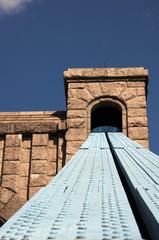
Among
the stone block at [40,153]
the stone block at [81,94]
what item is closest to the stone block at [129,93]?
the stone block at [81,94]

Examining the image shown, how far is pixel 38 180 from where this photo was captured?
25.5 ft

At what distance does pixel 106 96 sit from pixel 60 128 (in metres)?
1.18

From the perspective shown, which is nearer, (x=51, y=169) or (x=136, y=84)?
(x=51, y=169)

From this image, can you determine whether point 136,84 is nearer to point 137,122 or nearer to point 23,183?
point 137,122

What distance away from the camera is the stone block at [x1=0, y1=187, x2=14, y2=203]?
296 inches

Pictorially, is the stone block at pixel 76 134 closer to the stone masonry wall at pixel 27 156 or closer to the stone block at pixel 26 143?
the stone masonry wall at pixel 27 156

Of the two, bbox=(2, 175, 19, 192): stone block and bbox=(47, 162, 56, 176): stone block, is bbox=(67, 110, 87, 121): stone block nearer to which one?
bbox=(47, 162, 56, 176): stone block

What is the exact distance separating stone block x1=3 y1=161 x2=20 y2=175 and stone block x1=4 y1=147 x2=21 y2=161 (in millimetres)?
80

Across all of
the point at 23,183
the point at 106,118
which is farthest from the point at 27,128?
the point at 106,118

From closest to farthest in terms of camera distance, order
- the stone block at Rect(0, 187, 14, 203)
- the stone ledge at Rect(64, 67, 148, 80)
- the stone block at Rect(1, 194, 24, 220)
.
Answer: the stone block at Rect(1, 194, 24, 220)
the stone block at Rect(0, 187, 14, 203)
the stone ledge at Rect(64, 67, 148, 80)

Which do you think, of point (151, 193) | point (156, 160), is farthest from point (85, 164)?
point (151, 193)

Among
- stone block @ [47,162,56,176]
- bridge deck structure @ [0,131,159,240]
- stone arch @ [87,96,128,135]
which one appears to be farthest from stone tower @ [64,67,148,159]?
bridge deck structure @ [0,131,159,240]

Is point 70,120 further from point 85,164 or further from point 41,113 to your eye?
point 85,164

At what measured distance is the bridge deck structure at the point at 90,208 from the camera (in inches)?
73.7
